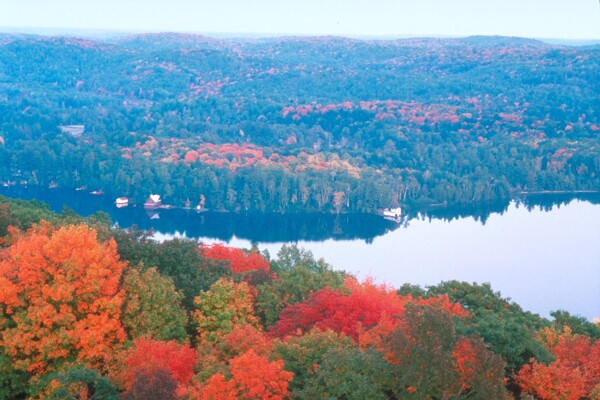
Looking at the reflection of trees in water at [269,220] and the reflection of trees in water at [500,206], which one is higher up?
the reflection of trees in water at [500,206]

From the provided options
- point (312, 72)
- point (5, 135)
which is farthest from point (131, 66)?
point (5, 135)

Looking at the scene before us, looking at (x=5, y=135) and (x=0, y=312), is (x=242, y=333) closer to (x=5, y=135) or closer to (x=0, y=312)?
(x=0, y=312)

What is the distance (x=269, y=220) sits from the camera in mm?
58500

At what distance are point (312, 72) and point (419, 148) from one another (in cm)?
5716

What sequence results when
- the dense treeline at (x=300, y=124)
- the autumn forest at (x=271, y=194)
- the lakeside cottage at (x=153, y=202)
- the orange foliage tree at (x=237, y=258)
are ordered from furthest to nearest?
the dense treeline at (x=300, y=124) < the lakeside cottage at (x=153, y=202) < the orange foliage tree at (x=237, y=258) < the autumn forest at (x=271, y=194)

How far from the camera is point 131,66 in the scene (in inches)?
5458

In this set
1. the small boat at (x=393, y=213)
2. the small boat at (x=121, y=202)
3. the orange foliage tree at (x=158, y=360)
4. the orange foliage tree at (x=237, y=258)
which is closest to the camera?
the orange foliage tree at (x=158, y=360)

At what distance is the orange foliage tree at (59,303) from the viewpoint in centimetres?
1611

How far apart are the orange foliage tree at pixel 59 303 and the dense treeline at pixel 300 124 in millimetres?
43619

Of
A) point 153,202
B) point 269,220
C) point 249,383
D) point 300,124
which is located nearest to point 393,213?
point 269,220

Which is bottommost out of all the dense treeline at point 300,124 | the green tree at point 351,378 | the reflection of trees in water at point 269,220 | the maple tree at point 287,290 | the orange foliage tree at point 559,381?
the reflection of trees in water at point 269,220

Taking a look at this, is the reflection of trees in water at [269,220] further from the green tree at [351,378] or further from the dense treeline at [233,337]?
the green tree at [351,378]

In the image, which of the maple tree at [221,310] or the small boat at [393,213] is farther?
the small boat at [393,213]

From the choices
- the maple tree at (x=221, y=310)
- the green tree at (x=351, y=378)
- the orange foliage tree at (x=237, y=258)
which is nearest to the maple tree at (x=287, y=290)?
the maple tree at (x=221, y=310)
